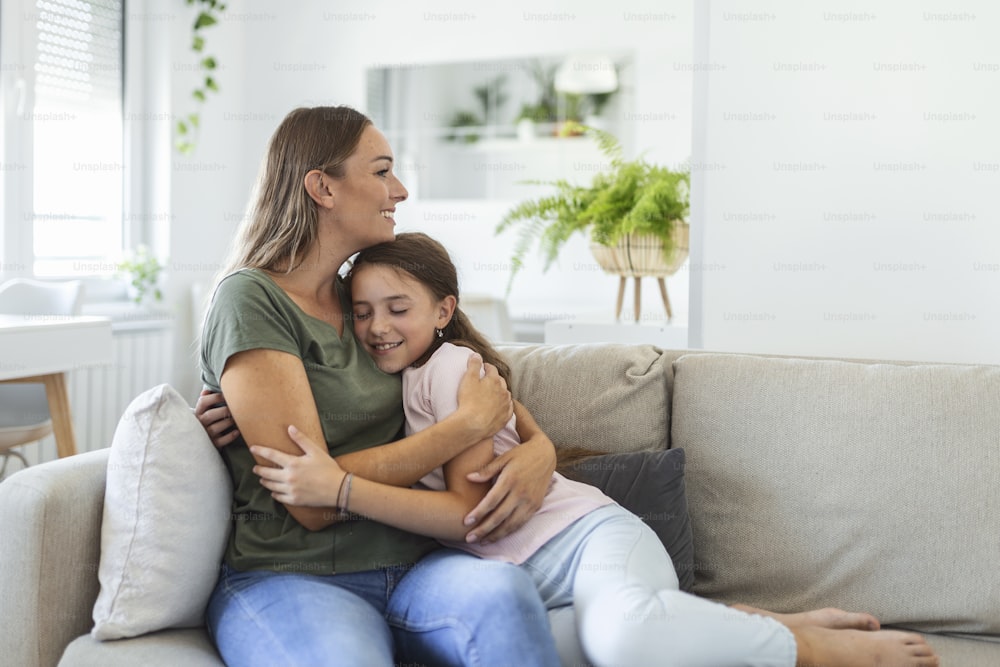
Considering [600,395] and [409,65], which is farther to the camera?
[409,65]

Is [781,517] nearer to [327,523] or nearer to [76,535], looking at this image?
[327,523]

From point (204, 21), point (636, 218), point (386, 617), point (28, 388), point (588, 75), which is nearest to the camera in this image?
point (386, 617)

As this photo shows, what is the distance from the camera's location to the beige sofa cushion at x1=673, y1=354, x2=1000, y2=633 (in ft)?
4.72

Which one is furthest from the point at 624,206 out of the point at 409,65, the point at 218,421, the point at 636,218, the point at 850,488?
the point at 409,65

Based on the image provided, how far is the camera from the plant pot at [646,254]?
2.25 metres

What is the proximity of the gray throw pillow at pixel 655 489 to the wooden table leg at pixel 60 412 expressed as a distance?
1.60m

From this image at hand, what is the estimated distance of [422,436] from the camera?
1321 millimetres

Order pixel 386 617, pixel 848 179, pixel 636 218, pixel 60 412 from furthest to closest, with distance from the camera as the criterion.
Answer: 1. pixel 60 412
2. pixel 636 218
3. pixel 848 179
4. pixel 386 617

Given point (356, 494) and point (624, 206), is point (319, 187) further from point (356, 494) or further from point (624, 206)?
point (624, 206)

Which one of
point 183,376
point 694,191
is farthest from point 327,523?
point 183,376

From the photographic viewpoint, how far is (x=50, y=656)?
48.5 inches

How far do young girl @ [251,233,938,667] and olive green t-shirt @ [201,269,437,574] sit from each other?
2.2 inches

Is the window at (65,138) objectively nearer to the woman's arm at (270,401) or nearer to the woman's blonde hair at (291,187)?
the woman's blonde hair at (291,187)

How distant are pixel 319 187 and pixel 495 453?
0.50m
